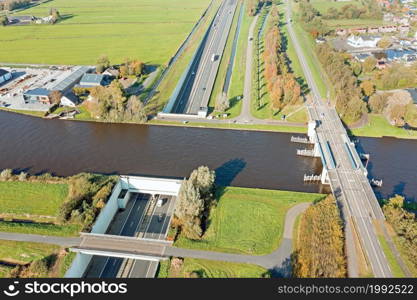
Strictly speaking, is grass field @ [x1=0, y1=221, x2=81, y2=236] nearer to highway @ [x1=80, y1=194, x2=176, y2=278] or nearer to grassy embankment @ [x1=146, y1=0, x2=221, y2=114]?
highway @ [x1=80, y1=194, x2=176, y2=278]

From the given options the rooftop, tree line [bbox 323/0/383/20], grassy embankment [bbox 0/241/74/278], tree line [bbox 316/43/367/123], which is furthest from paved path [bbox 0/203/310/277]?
tree line [bbox 323/0/383/20]

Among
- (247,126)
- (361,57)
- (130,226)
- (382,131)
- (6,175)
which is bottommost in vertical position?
(130,226)

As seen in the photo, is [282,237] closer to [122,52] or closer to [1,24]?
[122,52]

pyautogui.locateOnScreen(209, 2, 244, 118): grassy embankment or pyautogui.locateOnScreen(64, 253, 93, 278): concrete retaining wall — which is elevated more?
pyautogui.locateOnScreen(209, 2, 244, 118): grassy embankment

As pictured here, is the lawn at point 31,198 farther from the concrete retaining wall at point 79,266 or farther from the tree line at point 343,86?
the tree line at point 343,86

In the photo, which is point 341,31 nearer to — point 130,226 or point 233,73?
point 233,73

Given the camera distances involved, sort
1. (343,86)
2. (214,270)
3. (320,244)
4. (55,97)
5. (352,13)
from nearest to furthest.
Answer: (214,270), (320,244), (55,97), (343,86), (352,13)

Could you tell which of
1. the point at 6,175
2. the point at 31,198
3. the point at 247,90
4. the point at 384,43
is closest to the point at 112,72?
the point at 247,90
